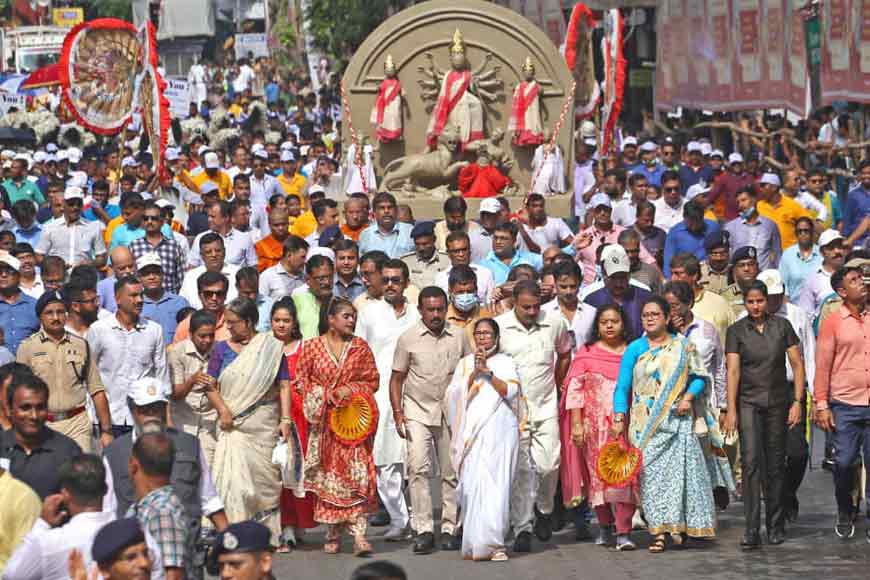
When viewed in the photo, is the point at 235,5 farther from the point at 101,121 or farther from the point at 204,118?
the point at 101,121

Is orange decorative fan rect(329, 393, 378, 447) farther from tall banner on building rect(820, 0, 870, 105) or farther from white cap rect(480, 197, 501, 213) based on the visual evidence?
tall banner on building rect(820, 0, 870, 105)

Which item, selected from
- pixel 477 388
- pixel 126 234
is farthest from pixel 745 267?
pixel 126 234

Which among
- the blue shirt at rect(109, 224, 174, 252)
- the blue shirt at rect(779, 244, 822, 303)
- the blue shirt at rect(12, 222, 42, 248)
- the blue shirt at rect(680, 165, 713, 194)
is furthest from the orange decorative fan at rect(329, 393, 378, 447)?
the blue shirt at rect(680, 165, 713, 194)

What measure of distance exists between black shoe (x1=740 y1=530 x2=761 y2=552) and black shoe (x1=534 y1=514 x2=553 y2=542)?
45.0 inches

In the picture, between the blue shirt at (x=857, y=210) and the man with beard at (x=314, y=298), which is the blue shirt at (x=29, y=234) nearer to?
the man with beard at (x=314, y=298)

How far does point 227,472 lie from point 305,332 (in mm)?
1995

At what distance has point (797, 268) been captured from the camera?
15.5 metres

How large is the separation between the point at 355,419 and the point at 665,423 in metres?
1.69

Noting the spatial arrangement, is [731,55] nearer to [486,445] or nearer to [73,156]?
[73,156]

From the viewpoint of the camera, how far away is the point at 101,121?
21.7 meters

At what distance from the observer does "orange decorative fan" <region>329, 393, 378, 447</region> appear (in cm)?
1123

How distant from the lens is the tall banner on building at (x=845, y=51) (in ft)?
70.3

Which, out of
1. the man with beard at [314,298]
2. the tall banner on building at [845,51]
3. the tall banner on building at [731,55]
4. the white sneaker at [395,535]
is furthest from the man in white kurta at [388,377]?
the tall banner on building at [731,55]

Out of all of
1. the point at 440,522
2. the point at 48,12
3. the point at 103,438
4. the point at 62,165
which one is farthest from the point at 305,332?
the point at 48,12
